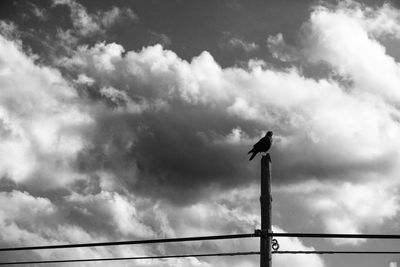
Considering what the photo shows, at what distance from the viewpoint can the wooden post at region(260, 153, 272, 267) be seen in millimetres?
9242

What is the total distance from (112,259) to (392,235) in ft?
20.1

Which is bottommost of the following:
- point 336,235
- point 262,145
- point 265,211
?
point 336,235

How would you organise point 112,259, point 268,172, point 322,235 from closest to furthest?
point 322,235, point 268,172, point 112,259

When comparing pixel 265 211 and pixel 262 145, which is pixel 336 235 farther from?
pixel 262 145

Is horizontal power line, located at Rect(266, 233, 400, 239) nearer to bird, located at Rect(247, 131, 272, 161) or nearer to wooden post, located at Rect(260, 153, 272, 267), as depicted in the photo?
wooden post, located at Rect(260, 153, 272, 267)

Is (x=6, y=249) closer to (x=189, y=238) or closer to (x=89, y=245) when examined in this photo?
(x=89, y=245)

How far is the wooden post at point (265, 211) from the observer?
924cm

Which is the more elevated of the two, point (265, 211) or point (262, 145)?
point (262, 145)

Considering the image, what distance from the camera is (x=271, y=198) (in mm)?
9734

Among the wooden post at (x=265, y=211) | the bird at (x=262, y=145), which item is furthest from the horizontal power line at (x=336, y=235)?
the bird at (x=262, y=145)

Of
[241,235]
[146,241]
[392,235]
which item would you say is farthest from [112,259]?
[392,235]

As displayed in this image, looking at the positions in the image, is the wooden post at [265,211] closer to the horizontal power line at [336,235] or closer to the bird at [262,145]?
the horizontal power line at [336,235]

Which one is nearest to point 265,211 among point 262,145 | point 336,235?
point 336,235

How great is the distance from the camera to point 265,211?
961 cm
